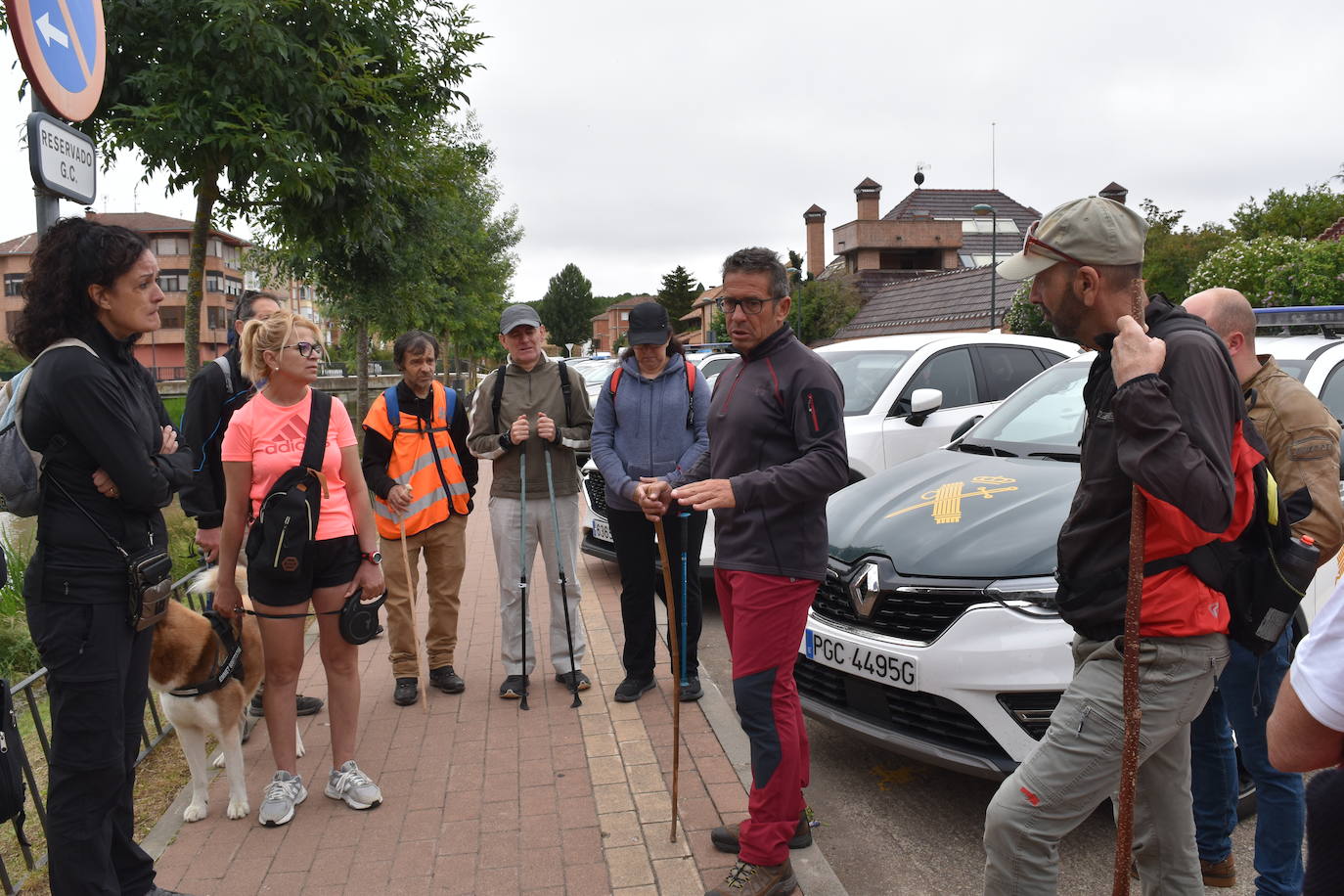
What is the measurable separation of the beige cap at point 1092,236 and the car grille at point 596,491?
5.47 metres

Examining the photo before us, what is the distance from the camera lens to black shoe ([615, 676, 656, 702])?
5105 mm

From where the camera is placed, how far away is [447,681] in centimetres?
535

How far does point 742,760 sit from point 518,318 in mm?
2551

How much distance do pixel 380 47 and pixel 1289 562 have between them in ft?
25.2

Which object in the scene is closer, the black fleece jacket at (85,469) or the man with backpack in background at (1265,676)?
the black fleece jacket at (85,469)

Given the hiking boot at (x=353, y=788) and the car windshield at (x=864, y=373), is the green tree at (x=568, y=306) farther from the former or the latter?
the hiking boot at (x=353, y=788)

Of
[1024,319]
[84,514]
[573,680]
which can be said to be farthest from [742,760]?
[1024,319]

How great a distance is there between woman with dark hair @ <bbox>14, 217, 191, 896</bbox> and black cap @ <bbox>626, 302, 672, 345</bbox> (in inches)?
93.9

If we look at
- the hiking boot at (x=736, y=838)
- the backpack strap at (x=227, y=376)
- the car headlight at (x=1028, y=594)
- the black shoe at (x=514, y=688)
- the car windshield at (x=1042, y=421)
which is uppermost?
the backpack strap at (x=227, y=376)

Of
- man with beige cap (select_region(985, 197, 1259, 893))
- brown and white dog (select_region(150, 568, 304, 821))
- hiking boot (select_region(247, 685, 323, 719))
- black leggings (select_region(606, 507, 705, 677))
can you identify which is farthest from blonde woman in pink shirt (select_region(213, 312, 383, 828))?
man with beige cap (select_region(985, 197, 1259, 893))

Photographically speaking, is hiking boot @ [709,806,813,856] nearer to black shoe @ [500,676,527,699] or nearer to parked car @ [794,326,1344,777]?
parked car @ [794,326,1344,777]

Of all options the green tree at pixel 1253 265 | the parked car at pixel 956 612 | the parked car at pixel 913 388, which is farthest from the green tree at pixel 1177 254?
the parked car at pixel 956 612

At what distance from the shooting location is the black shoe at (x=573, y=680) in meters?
5.20

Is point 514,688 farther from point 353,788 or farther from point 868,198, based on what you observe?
point 868,198
